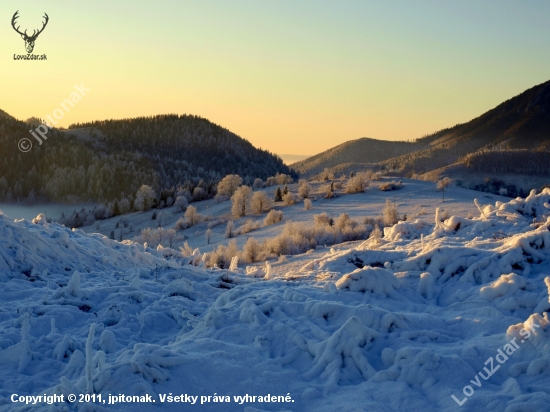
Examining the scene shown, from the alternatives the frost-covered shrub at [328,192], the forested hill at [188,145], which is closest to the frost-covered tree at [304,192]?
the frost-covered shrub at [328,192]

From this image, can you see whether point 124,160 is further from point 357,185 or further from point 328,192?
point 357,185

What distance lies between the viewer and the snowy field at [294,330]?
5383mm

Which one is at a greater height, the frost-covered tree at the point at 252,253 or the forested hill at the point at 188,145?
the forested hill at the point at 188,145

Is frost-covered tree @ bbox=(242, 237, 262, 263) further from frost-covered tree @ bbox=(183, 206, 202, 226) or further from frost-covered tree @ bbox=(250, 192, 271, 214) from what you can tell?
frost-covered tree @ bbox=(183, 206, 202, 226)

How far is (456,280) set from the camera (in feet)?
28.2

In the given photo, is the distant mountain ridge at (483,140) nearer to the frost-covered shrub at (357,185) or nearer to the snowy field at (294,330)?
the frost-covered shrub at (357,185)

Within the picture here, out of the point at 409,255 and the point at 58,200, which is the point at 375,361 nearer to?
the point at 409,255

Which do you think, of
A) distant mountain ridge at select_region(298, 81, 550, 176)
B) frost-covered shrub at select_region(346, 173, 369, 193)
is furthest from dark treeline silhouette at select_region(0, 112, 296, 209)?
distant mountain ridge at select_region(298, 81, 550, 176)

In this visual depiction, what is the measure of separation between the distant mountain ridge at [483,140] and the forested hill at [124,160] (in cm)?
3847

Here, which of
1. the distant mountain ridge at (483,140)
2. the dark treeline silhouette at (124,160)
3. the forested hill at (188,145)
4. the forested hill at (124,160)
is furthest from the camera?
the distant mountain ridge at (483,140)

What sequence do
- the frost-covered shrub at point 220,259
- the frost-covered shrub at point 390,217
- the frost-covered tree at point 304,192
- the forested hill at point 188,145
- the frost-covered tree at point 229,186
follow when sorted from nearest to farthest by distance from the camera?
1. the frost-covered shrub at point 220,259
2. the frost-covered shrub at point 390,217
3. the frost-covered tree at point 304,192
4. the frost-covered tree at point 229,186
5. the forested hill at point 188,145

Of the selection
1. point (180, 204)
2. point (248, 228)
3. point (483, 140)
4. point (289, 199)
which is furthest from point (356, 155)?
point (248, 228)

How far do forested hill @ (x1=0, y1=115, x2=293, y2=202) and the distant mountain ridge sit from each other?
126 ft

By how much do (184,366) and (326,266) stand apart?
521cm
